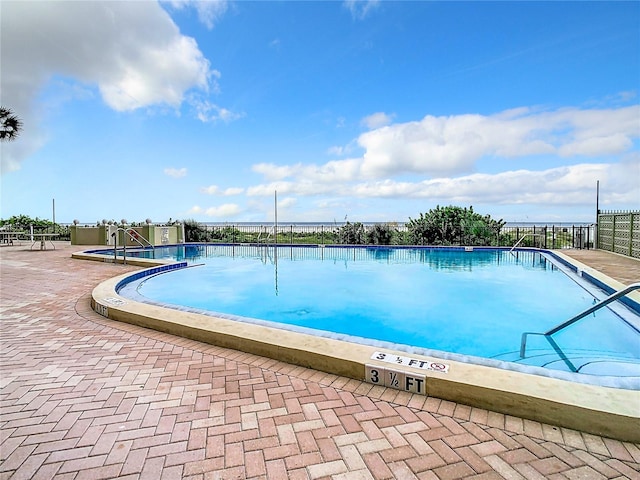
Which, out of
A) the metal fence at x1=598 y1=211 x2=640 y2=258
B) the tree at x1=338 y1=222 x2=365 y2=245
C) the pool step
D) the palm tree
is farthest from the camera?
the tree at x1=338 y1=222 x2=365 y2=245

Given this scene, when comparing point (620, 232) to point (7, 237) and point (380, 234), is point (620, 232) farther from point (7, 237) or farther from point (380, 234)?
point (7, 237)

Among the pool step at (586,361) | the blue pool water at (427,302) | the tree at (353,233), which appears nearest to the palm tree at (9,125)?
the blue pool water at (427,302)

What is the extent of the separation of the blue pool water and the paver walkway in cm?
107

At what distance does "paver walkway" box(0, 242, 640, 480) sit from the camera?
1556 mm

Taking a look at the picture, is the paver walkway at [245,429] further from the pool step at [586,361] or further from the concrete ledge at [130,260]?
the concrete ledge at [130,260]

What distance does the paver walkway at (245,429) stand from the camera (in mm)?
1556

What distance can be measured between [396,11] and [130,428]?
12.1m

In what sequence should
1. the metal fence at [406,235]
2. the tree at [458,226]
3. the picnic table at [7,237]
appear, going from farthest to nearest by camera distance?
the picnic table at [7,237] → the tree at [458,226] → the metal fence at [406,235]

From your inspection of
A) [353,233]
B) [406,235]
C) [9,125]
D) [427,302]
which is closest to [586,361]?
[427,302]

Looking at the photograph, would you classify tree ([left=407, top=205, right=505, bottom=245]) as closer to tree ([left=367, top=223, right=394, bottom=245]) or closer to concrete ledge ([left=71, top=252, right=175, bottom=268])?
tree ([left=367, top=223, right=394, bottom=245])

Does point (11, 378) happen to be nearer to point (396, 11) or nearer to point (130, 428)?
point (130, 428)

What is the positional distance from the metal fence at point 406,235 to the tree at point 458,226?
0.04 metres

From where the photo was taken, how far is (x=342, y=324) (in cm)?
523

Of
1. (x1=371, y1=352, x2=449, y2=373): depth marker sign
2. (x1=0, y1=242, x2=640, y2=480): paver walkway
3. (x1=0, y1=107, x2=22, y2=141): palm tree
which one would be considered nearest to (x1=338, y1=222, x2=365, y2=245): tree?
(x1=0, y1=242, x2=640, y2=480): paver walkway
